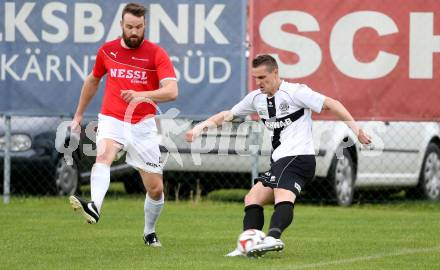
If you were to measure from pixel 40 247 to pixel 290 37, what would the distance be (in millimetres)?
5833

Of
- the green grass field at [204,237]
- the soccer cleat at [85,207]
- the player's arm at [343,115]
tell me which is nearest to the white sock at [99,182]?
the soccer cleat at [85,207]

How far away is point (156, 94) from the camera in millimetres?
10352

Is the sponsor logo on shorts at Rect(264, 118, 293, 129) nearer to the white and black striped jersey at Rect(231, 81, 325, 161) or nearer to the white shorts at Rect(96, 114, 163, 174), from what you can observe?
the white and black striped jersey at Rect(231, 81, 325, 161)

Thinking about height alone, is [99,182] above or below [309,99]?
below

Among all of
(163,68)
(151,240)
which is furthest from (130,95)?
(151,240)

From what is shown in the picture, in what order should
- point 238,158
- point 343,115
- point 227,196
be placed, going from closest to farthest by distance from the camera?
point 343,115 → point 238,158 → point 227,196

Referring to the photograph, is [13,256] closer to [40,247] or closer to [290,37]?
[40,247]

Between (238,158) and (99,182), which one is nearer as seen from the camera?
(99,182)

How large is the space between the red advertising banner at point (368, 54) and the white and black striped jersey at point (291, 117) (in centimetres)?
548

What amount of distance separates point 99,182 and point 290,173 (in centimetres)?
169

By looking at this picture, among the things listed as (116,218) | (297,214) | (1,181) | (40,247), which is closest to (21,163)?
(1,181)

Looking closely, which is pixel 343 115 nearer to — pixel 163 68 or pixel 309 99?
pixel 309 99

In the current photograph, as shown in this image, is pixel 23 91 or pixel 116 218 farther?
pixel 23 91

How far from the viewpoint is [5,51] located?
52.2 feet
